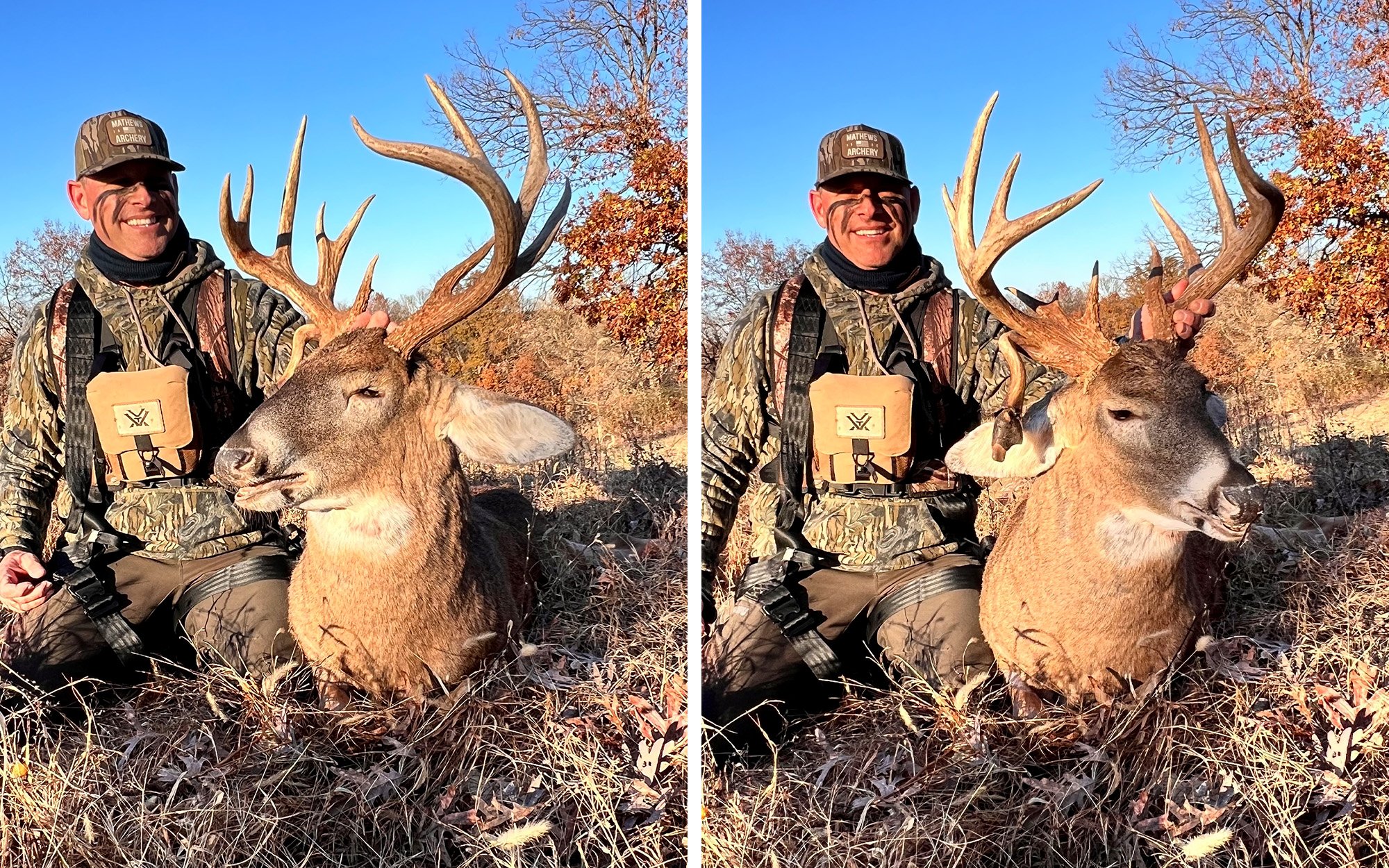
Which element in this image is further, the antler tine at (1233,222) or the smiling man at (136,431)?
the smiling man at (136,431)

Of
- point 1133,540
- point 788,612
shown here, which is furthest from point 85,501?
point 1133,540

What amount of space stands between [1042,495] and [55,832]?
2512 millimetres

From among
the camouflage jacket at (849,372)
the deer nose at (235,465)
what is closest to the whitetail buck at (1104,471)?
the camouflage jacket at (849,372)

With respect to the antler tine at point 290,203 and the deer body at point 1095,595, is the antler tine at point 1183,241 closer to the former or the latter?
the deer body at point 1095,595

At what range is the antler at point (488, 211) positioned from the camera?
2.17 m

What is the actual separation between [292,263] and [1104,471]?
2232mm

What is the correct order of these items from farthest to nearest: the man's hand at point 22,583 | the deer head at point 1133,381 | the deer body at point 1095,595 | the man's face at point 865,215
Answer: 1. the man's face at point 865,215
2. the man's hand at point 22,583
3. the deer body at point 1095,595
4. the deer head at point 1133,381

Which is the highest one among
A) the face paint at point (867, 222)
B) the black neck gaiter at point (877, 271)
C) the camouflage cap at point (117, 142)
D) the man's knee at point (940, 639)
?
the camouflage cap at point (117, 142)

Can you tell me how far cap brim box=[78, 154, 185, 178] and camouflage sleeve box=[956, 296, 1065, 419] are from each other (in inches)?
88.5

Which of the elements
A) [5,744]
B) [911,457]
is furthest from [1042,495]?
[5,744]

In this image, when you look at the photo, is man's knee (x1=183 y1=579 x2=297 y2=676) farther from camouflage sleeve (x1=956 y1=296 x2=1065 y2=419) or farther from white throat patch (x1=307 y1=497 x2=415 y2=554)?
camouflage sleeve (x1=956 y1=296 x2=1065 y2=419)

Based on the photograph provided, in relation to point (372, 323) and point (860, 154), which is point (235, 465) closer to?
point (372, 323)

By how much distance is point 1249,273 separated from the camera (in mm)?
2576

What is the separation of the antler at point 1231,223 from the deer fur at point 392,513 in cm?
166
